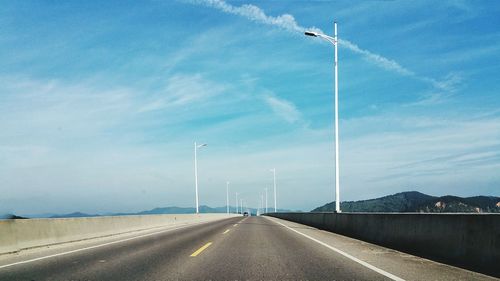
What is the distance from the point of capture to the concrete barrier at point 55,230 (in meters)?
11.5

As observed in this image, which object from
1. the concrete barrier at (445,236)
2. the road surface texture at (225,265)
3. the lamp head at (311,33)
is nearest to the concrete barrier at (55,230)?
the road surface texture at (225,265)

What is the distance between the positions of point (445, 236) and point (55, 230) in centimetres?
1105

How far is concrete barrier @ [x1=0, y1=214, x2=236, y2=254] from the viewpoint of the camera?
11.5 m

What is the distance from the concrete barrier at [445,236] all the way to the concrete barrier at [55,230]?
9.83 m

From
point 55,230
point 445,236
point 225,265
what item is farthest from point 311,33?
point 225,265

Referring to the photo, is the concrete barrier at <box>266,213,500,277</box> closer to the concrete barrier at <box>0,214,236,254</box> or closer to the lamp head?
the concrete barrier at <box>0,214,236,254</box>

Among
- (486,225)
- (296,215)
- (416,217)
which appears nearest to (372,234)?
(416,217)

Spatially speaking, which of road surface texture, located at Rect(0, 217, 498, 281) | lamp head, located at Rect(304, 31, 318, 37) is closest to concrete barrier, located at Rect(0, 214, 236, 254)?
road surface texture, located at Rect(0, 217, 498, 281)

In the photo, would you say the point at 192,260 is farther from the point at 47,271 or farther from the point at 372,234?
the point at 372,234

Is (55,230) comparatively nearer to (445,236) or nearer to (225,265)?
(225,265)

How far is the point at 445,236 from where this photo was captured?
9.28 m

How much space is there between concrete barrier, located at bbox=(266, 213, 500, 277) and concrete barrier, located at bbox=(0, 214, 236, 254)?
32.2 ft

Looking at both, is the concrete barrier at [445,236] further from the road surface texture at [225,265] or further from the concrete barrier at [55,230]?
the concrete barrier at [55,230]

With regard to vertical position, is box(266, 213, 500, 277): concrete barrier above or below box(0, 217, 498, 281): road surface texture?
above
